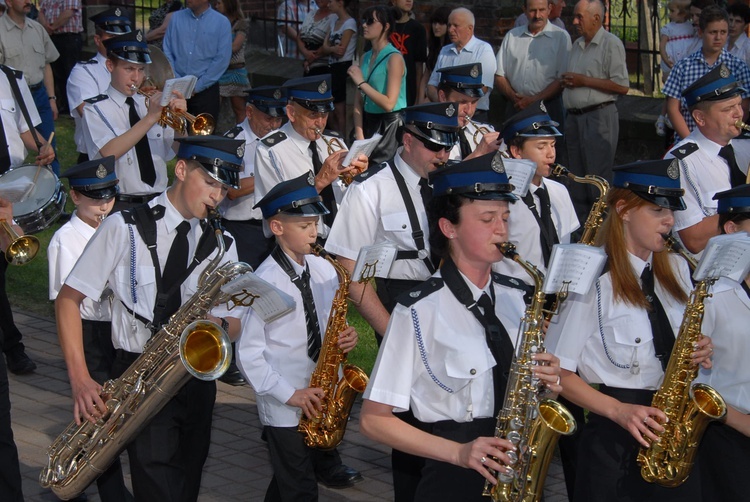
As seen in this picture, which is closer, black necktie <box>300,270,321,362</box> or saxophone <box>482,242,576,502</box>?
saxophone <box>482,242,576,502</box>

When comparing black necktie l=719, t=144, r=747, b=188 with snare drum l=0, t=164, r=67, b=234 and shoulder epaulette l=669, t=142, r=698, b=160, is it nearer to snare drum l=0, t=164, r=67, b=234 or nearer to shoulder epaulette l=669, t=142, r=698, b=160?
shoulder epaulette l=669, t=142, r=698, b=160

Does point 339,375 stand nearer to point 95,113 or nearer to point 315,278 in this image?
point 315,278

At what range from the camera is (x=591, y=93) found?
11.5 m

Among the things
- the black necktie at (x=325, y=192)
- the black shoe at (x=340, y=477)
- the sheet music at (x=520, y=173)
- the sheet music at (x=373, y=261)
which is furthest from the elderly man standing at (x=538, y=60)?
the sheet music at (x=373, y=261)

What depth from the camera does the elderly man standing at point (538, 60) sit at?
11578 millimetres

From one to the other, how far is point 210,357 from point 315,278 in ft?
3.27

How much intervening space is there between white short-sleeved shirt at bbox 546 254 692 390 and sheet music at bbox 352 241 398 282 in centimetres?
93

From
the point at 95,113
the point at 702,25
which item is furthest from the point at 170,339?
the point at 702,25

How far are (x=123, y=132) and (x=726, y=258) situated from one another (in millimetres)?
5157

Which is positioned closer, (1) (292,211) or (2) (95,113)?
(1) (292,211)

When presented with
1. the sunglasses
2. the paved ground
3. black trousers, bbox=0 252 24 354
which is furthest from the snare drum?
the sunglasses

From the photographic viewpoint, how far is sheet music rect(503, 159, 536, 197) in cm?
637

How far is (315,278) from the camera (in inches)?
247

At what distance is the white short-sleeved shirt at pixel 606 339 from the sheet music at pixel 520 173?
135cm
